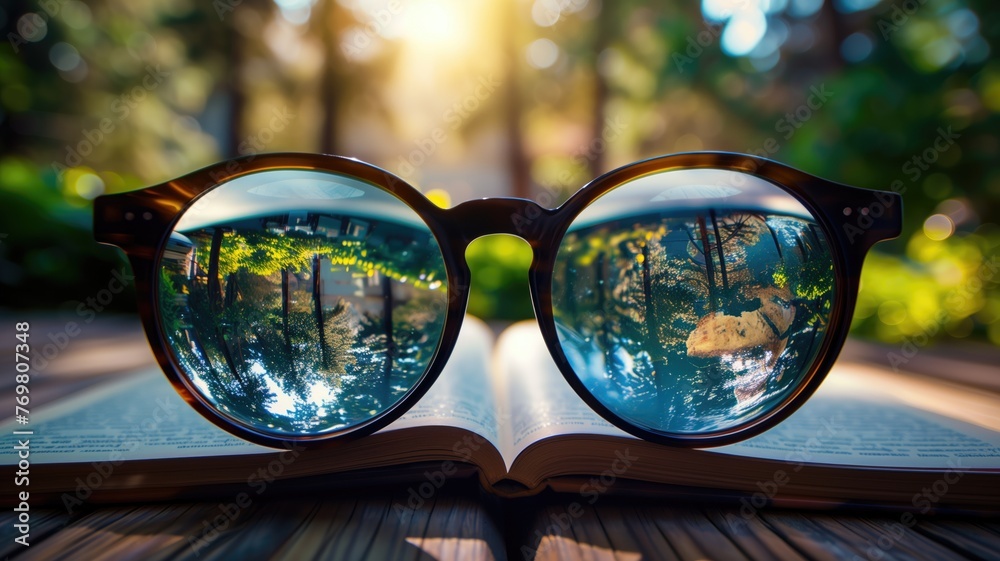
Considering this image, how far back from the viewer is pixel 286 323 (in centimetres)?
48

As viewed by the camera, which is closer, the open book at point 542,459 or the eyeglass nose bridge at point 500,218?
the open book at point 542,459

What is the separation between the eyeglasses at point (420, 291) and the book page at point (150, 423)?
0.12ft

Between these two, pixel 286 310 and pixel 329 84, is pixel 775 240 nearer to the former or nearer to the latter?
pixel 286 310

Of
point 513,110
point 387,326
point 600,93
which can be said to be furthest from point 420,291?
point 600,93

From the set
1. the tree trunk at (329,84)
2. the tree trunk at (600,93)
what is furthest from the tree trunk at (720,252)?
the tree trunk at (329,84)

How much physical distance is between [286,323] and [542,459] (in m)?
0.29

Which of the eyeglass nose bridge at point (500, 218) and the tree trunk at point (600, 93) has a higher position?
the tree trunk at point (600, 93)

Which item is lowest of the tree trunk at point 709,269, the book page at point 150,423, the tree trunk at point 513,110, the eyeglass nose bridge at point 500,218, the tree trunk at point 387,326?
the book page at point 150,423

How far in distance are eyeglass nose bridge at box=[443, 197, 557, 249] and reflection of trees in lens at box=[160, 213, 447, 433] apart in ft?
0.35

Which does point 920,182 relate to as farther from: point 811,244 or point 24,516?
point 24,516

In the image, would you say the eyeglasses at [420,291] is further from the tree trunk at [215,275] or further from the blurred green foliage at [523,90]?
the blurred green foliage at [523,90]

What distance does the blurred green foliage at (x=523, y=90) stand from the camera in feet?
6.26

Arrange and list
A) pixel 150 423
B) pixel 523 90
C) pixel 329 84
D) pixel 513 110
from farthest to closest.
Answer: pixel 329 84 < pixel 523 90 < pixel 513 110 < pixel 150 423

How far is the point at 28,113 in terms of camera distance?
390 cm
